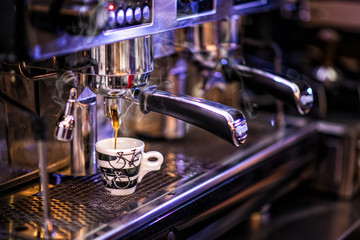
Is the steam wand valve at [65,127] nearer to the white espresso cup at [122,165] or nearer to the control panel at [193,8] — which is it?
the white espresso cup at [122,165]

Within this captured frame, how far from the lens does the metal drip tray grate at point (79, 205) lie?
0.58 m

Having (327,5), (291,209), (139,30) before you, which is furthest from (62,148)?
(327,5)

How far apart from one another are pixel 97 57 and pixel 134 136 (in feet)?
0.60

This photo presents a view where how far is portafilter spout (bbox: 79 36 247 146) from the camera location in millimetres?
599

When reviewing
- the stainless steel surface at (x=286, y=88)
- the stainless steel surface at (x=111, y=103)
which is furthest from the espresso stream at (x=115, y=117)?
the stainless steel surface at (x=286, y=88)

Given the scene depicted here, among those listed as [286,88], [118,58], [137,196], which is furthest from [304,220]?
[118,58]

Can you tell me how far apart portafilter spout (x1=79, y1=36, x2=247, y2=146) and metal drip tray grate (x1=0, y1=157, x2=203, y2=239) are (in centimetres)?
12

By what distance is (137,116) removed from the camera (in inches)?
28.9

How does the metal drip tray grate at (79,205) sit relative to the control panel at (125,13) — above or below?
below

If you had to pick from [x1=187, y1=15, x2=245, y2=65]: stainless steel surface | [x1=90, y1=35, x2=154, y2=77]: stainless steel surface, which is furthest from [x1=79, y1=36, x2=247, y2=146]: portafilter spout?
[x1=187, y1=15, x2=245, y2=65]: stainless steel surface

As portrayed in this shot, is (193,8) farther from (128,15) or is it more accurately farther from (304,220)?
(304,220)

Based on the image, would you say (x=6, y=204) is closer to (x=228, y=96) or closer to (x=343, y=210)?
(x=228, y=96)

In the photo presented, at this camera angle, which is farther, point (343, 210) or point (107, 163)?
point (343, 210)

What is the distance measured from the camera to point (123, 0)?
55 centimetres
